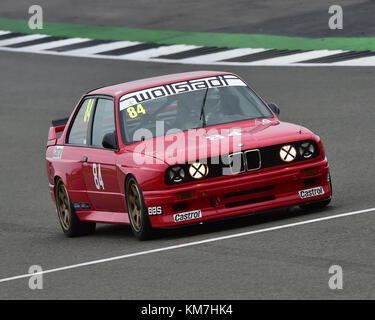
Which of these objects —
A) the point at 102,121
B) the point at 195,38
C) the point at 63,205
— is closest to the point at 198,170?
the point at 102,121

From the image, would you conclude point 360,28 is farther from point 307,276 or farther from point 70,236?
point 307,276

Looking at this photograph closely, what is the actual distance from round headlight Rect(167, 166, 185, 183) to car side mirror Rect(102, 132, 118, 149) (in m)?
1.08

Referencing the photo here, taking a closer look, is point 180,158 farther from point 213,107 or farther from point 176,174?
point 213,107

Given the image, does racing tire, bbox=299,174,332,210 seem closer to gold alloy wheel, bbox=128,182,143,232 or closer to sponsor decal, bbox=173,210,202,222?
sponsor decal, bbox=173,210,202,222

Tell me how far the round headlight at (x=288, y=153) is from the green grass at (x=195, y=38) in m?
12.1

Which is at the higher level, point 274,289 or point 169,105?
point 169,105

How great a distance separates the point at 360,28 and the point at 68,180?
1314 cm

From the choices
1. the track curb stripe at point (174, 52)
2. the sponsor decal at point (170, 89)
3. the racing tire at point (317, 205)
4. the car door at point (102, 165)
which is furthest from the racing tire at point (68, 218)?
the track curb stripe at point (174, 52)

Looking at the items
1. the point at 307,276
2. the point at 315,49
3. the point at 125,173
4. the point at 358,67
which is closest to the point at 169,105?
the point at 125,173

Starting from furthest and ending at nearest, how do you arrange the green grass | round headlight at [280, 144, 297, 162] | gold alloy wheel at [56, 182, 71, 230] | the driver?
1. the green grass
2. gold alloy wheel at [56, 182, 71, 230]
3. the driver
4. round headlight at [280, 144, 297, 162]

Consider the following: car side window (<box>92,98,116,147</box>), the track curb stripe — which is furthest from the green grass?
car side window (<box>92,98,116,147</box>)

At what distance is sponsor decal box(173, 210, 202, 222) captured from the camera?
10023 millimetres

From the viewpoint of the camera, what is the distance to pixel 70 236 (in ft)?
39.6

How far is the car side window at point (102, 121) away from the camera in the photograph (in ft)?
37.2
